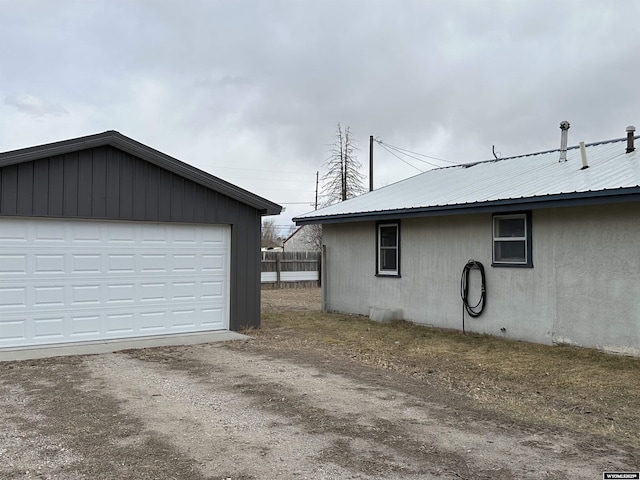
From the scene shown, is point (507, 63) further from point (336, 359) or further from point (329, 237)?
point (336, 359)

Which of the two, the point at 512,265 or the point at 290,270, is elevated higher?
the point at 512,265

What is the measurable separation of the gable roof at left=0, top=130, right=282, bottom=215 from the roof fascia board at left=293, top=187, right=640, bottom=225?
2.56 metres

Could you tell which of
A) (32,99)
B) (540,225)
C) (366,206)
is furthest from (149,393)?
(32,99)

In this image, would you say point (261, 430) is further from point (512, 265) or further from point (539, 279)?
point (512, 265)

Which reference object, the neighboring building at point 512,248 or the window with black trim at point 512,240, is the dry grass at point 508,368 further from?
the window with black trim at point 512,240

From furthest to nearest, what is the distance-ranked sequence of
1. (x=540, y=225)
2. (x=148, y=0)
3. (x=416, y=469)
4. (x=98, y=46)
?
(x=98, y=46)
(x=148, y=0)
(x=540, y=225)
(x=416, y=469)

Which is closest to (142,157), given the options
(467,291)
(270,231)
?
(467,291)

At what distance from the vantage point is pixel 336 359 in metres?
8.56

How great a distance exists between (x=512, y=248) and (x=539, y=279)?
0.86 m

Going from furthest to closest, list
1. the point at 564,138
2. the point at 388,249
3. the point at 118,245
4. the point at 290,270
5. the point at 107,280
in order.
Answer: the point at 290,270 < the point at 388,249 < the point at 564,138 < the point at 118,245 < the point at 107,280

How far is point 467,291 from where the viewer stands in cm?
1103

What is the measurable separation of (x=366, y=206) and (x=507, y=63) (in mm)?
5548

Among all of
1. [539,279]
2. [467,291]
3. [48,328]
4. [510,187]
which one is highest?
[510,187]

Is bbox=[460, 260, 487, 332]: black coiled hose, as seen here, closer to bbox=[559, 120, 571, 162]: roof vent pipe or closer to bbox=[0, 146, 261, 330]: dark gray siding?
bbox=[559, 120, 571, 162]: roof vent pipe
